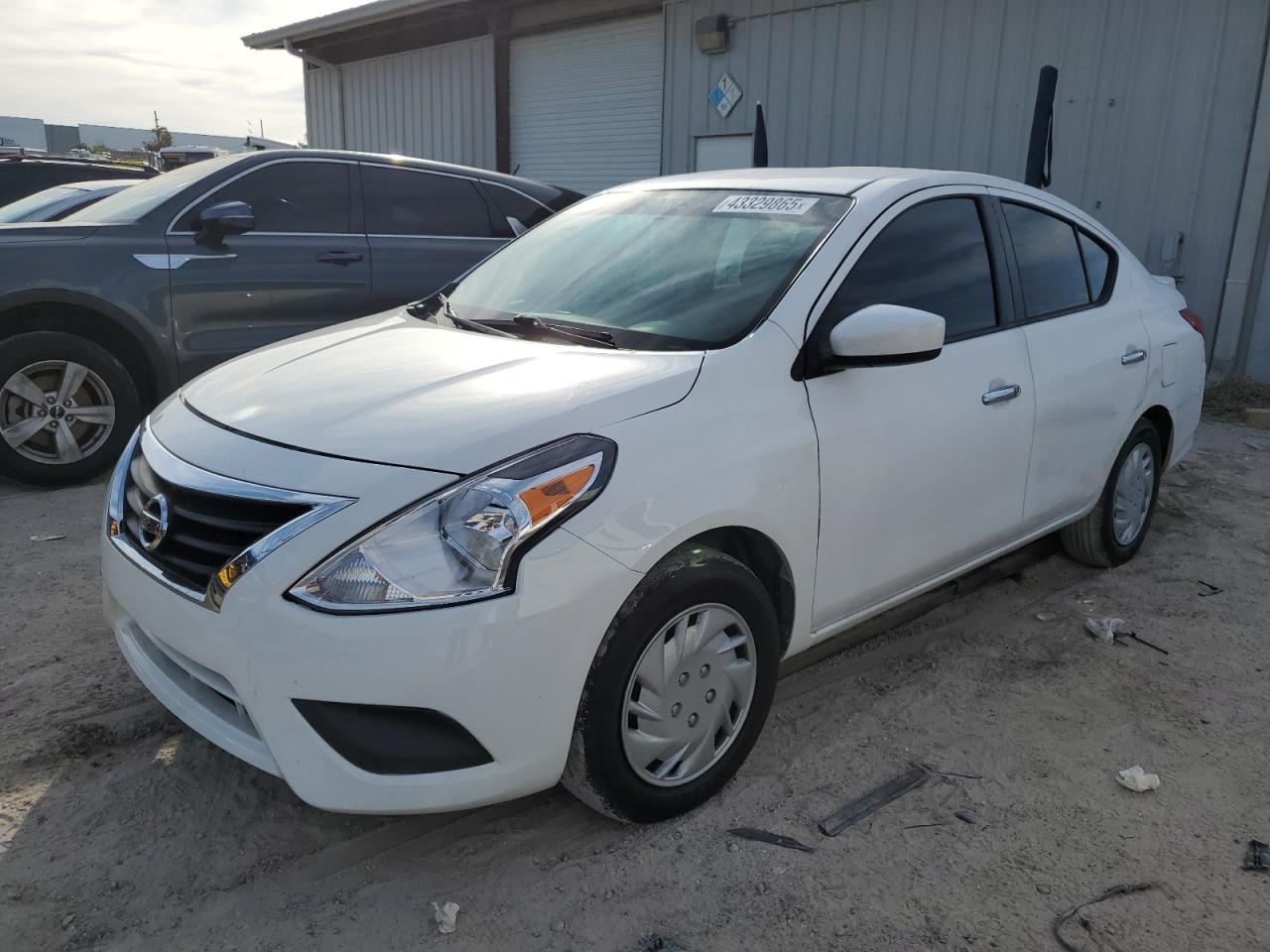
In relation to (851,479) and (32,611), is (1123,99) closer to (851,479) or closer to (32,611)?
(851,479)

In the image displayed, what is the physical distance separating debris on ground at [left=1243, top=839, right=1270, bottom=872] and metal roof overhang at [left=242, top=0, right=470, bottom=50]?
13.2 m

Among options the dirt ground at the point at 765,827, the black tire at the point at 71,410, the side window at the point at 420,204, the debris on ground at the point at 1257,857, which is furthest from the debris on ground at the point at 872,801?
the side window at the point at 420,204

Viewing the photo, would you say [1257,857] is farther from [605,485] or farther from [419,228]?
[419,228]

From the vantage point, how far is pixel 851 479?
9.07ft

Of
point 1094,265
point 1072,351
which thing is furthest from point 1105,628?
point 1094,265

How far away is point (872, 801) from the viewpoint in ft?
8.77

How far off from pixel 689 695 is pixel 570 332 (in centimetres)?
110

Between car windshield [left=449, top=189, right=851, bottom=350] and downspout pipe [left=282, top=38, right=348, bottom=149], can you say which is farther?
downspout pipe [left=282, top=38, right=348, bottom=149]

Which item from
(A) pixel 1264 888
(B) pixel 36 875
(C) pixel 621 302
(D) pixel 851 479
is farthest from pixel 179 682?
(A) pixel 1264 888

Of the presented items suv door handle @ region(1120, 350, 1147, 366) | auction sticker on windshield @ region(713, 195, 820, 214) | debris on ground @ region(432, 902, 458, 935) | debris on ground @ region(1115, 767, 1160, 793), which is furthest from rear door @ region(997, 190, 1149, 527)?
debris on ground @ region(432, 902, 458, 935)

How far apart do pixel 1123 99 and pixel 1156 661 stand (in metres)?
6.25

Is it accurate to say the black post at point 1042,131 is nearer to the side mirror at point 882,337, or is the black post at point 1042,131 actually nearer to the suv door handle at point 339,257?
the suv door handle at point 339,257

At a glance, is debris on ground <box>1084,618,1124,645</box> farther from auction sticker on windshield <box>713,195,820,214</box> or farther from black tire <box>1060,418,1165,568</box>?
auction sticker on windshield <box>713,195,820,214</box>

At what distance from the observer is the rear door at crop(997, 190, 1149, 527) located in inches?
141
